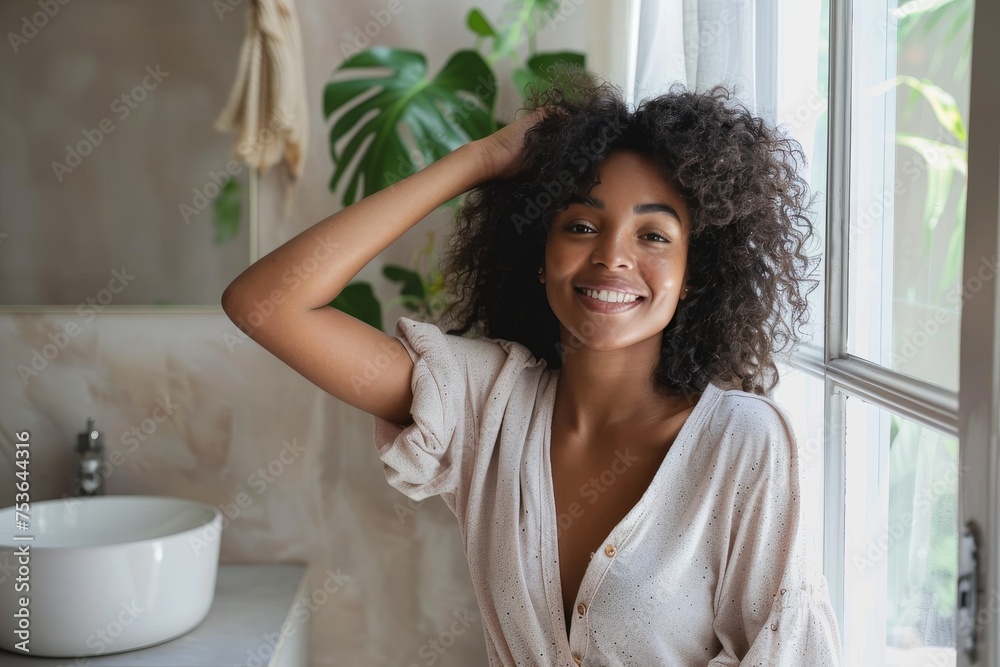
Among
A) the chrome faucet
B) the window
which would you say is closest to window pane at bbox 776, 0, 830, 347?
the window

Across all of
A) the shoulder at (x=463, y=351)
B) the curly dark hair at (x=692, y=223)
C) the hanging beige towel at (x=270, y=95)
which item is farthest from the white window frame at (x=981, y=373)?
the hanging beige towel at (x=270, y=95)

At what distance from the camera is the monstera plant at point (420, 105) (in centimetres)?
163

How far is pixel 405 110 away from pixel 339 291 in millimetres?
791

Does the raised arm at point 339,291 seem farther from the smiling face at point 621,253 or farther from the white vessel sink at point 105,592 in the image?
the white vessel sink at point 105,592

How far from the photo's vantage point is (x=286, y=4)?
63.9 inches

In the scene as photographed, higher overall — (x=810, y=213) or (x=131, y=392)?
(x=810, y=213)

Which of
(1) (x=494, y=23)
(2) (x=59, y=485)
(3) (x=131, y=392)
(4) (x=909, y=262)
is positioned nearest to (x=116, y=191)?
(3) (x=131, y=392)

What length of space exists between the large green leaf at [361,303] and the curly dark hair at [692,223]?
0.59 meters

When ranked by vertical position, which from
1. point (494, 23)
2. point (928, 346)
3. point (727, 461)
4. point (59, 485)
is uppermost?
point (494, 23)

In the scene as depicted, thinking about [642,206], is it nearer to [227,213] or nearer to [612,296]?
[612,296]

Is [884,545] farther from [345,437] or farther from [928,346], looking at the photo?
[345,437]

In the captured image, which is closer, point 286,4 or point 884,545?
point 884,545

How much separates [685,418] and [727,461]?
0.09m

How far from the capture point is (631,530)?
87cm
